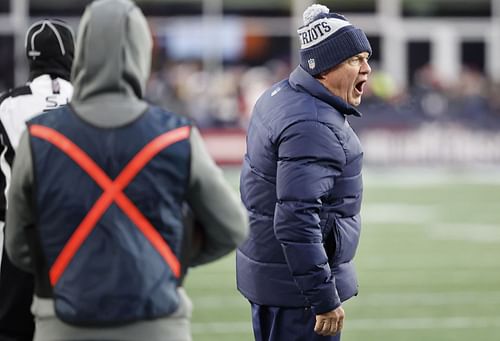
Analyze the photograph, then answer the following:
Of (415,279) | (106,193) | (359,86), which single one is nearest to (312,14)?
(359,86)

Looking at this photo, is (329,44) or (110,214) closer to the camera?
(110,214)

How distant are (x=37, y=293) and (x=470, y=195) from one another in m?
17.3

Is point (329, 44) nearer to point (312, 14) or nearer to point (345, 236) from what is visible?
point (312, 14)

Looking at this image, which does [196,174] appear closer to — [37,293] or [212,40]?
[37,293]

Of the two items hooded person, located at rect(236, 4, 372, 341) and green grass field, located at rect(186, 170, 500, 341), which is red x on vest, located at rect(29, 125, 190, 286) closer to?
hooded person, located at rect(236, 4, 372, 341)

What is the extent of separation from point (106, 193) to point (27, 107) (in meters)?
1.73

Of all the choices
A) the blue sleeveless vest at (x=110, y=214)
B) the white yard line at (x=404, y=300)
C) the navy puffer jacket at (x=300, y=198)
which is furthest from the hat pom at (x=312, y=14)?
the white yard line at (x=404, y=300)

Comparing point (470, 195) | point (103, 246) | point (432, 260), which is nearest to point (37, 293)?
point (103, 246)

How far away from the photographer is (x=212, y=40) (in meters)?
35.1

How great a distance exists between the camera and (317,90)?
5500 millimetres

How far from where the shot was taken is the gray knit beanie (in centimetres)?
556

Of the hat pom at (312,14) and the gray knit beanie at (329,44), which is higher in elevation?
the hat pom at (312,14)

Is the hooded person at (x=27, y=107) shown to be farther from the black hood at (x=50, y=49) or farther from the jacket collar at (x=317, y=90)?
the jacket collar at (x=317, y=90)

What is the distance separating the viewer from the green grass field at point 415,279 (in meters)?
9.85
